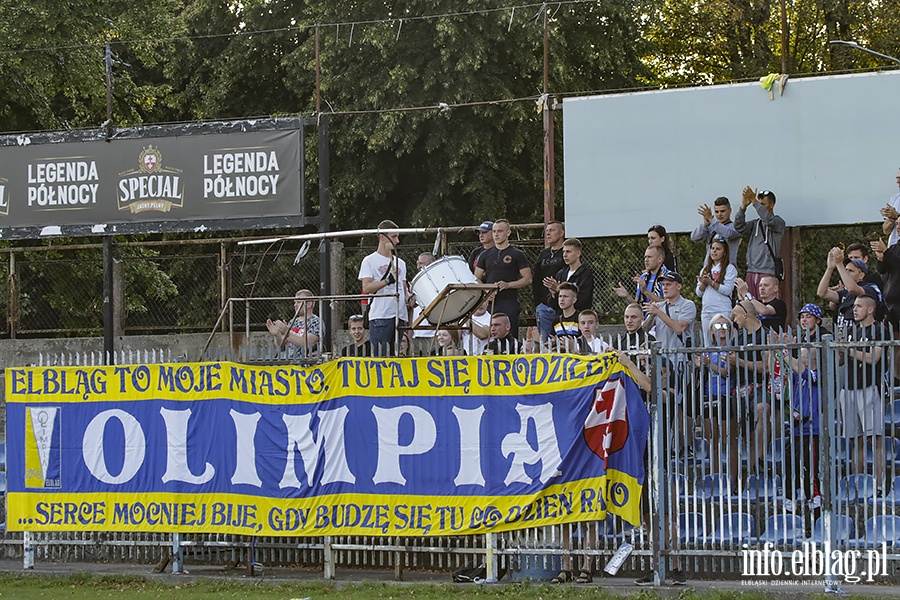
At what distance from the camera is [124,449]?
12.6 meters

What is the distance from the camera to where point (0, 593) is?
11.8 meters

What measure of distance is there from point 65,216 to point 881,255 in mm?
9833

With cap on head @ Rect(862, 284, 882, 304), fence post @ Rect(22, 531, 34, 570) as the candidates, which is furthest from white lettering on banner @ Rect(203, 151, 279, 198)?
cap on head @ Rect(862, 284, 882, 304)

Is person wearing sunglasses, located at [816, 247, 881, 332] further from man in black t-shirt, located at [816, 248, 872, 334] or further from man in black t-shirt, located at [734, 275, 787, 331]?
man in black t-shirt, located at [734, 275, 787, 331]

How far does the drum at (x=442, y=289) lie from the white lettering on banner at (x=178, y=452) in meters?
2.59

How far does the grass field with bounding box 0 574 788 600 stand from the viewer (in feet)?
34.9

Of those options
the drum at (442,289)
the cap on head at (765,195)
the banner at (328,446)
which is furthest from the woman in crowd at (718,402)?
the cap on head at (765,195)

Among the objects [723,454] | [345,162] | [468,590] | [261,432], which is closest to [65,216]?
[261,432]

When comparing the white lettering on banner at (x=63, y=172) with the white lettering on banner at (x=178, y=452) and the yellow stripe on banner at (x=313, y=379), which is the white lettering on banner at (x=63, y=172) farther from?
the white lettering on banner at (x=178, y=452)

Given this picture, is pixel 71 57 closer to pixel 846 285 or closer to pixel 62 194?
pixel 62 194

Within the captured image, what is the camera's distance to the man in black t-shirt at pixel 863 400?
1019 centimetres

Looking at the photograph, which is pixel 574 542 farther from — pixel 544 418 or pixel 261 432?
pixel 261 432

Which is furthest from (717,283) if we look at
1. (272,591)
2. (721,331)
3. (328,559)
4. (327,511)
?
(272,591)

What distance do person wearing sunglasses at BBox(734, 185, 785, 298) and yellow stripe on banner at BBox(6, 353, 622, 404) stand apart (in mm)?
3854
